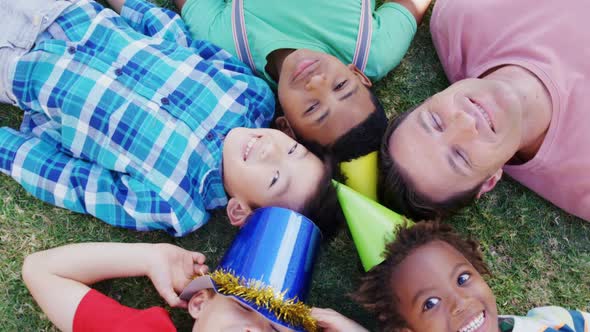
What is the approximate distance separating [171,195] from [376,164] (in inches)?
28.5

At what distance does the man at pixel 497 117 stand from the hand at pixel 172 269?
0.71 meters

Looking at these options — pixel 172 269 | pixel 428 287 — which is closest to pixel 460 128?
pixel 428 287

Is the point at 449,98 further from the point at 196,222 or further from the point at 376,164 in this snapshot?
the point at 196,222

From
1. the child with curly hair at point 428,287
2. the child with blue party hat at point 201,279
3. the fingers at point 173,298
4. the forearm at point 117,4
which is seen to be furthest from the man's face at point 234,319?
the forearm at point 117,4

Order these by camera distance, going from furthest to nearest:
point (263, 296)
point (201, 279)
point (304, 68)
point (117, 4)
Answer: point (117, 4), point (304, 68), point (201, 279), point (263, 296)

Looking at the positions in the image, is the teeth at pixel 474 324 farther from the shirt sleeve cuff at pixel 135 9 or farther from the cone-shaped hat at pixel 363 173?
the shirt sleeve cuff at pixel 135 9

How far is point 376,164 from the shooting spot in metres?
1.86

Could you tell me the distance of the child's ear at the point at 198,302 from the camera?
5.34ft

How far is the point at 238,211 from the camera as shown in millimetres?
1772

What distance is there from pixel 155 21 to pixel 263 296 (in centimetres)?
118

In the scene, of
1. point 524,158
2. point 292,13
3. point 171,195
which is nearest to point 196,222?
point 171,195

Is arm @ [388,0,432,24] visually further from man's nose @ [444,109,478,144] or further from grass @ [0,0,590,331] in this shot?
grass @ [0,0,590,331]

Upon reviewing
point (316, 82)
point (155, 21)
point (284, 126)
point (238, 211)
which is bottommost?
point (238, 211)

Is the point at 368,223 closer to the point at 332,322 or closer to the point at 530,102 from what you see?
the point at 332,322
